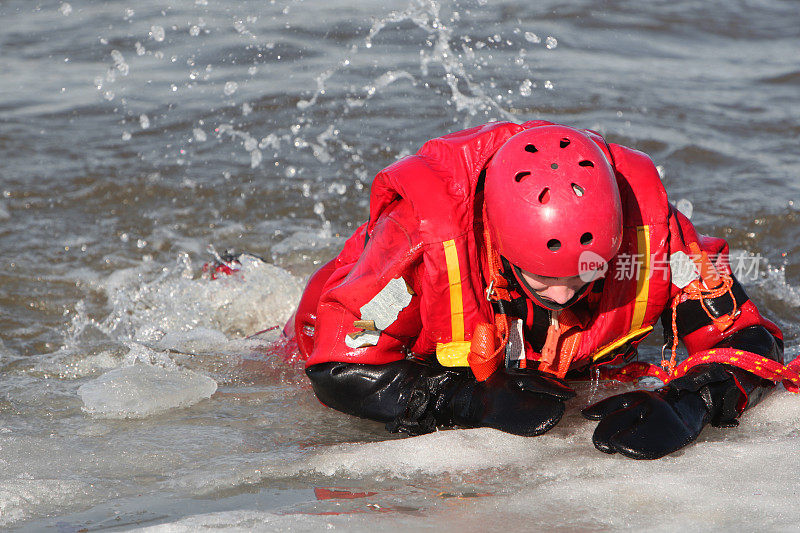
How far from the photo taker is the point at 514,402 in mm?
2988

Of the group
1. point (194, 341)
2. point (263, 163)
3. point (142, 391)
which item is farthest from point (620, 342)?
point (263, 163)

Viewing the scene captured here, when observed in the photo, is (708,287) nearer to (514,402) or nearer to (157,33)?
(514,402)

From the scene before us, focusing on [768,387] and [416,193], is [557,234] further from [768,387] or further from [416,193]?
[768,387]

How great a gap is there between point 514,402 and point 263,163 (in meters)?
4.40

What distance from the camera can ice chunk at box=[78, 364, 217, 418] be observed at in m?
3.47

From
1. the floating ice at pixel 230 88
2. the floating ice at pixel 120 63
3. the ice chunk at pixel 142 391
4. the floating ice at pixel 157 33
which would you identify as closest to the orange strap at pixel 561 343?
the ice chunk at pixel 142 391

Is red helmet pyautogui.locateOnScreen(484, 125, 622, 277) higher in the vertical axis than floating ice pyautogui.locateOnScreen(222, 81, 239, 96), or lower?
higher

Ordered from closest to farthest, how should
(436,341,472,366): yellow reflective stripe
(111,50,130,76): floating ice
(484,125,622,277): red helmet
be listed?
(484,125,622,277): red helmet
(436,341,472,366): yellow reflective stripe
(111,50,130,76): floating ice

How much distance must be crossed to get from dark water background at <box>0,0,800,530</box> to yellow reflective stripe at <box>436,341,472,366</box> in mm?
289

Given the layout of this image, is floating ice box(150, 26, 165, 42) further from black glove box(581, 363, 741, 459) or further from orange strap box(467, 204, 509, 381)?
black glove box(581, 363, 741, 459)

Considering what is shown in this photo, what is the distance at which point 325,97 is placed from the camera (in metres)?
7.90

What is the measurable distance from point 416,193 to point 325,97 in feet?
16.9

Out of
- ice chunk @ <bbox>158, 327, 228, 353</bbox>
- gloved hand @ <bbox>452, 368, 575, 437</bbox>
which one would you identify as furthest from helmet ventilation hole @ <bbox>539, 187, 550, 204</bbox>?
ice chunk @ <bbox>158, 327, 228, 353</bbox>

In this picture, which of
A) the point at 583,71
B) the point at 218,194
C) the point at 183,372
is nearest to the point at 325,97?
the point at 218,194
